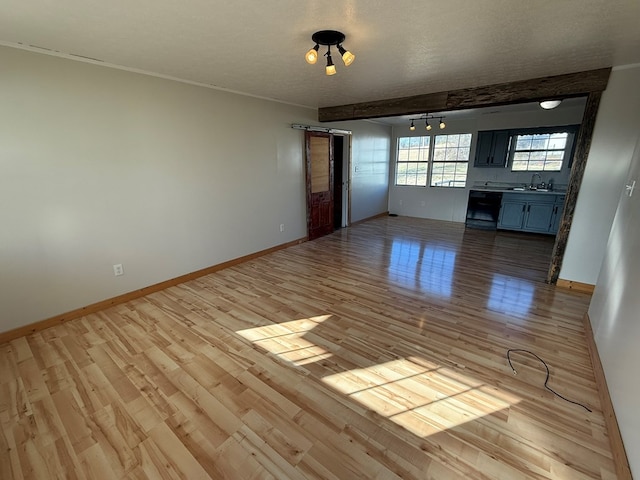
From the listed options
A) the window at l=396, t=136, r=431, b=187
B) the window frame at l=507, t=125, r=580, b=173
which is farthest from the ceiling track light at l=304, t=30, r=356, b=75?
the window at l=396, t=136, r=431, b=187

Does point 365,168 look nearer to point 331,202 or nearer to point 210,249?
point 331,202

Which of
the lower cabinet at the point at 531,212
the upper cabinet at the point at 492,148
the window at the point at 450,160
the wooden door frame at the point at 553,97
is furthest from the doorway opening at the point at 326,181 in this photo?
the lower cabinet at the point at 531,212

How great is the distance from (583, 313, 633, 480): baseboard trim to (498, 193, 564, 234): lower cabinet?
405cm

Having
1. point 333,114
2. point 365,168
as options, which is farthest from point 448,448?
point 365,168

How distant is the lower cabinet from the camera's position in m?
5.50

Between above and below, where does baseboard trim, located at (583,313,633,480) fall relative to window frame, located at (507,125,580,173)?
below

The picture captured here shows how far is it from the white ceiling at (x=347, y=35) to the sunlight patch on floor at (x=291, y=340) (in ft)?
7.90

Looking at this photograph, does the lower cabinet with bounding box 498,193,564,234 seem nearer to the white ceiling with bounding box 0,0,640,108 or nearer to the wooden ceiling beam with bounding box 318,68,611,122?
the wooden ceiling beam with bounding box 318,68,611,122

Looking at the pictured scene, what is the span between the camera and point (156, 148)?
3164 mm

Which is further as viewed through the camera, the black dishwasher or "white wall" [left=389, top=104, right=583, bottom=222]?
the black dishwasher

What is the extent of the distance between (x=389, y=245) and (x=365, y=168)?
242 centimetres

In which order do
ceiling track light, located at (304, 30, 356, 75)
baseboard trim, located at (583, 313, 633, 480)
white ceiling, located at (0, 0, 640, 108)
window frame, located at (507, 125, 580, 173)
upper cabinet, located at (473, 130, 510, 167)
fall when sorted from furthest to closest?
upper cabinet, located at (473, 130, 510, 167)
window frame, located at (507, 125, 580, 173)
ceiling track light, located at (304, 30, 356, 75)
white ceiling, located at (0, 0, 640, 108)
baseboard trim, located at (583, 313, 633, 480)

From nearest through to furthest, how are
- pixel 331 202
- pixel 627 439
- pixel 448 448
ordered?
1. pixel 627 439
2. pixel 448 448
3. pixel 331 202

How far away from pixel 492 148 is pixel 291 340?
20.4 feet
